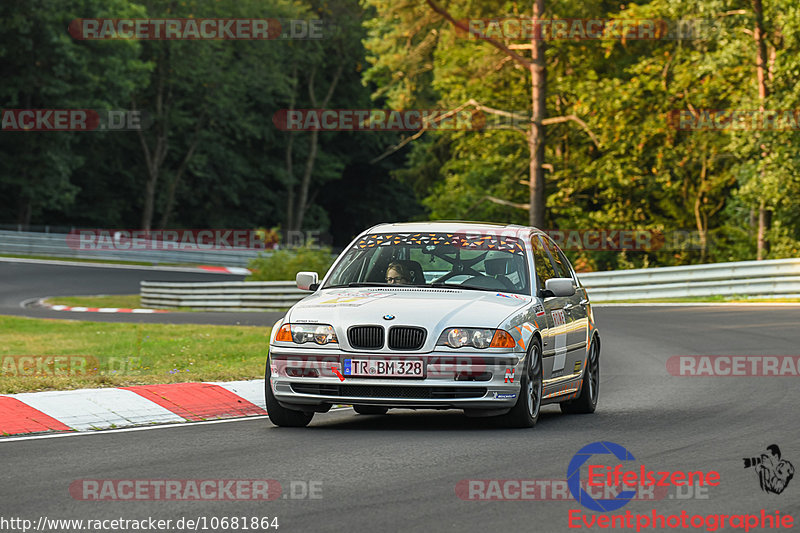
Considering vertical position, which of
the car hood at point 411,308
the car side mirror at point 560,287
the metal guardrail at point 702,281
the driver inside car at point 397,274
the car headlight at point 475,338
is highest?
the driver inside car at point 397,274

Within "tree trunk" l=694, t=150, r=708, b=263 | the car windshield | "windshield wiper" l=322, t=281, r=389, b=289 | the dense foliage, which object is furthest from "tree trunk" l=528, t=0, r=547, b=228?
"windshield wiper" l=322, t=281, r=389, b=289

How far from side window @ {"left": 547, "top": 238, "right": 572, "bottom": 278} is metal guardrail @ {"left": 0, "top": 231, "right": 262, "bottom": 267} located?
40.2 metres

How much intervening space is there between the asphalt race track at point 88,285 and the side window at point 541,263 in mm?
15673

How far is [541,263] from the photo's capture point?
38.5 ft

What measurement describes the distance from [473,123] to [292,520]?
37508 mm

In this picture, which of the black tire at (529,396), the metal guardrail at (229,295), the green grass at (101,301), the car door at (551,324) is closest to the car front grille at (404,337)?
the black tire at (529,396)

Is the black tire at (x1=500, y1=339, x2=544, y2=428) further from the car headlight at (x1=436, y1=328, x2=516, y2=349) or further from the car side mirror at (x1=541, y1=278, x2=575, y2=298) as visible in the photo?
the car side mirror at (x1=541, y1=278, x2=575, y2=298)

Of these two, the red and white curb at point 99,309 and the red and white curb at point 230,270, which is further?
the red and white curb at point 230,270

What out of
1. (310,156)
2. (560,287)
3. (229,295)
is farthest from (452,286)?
(310,156)

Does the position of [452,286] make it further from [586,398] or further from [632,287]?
[632,287]

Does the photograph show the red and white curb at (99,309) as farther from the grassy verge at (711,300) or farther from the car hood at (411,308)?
the car hood at (411,308)

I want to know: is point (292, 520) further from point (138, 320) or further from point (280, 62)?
point (280, 62)

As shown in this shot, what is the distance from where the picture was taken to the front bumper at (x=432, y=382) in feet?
32.3

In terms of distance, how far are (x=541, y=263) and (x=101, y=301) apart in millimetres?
27444
